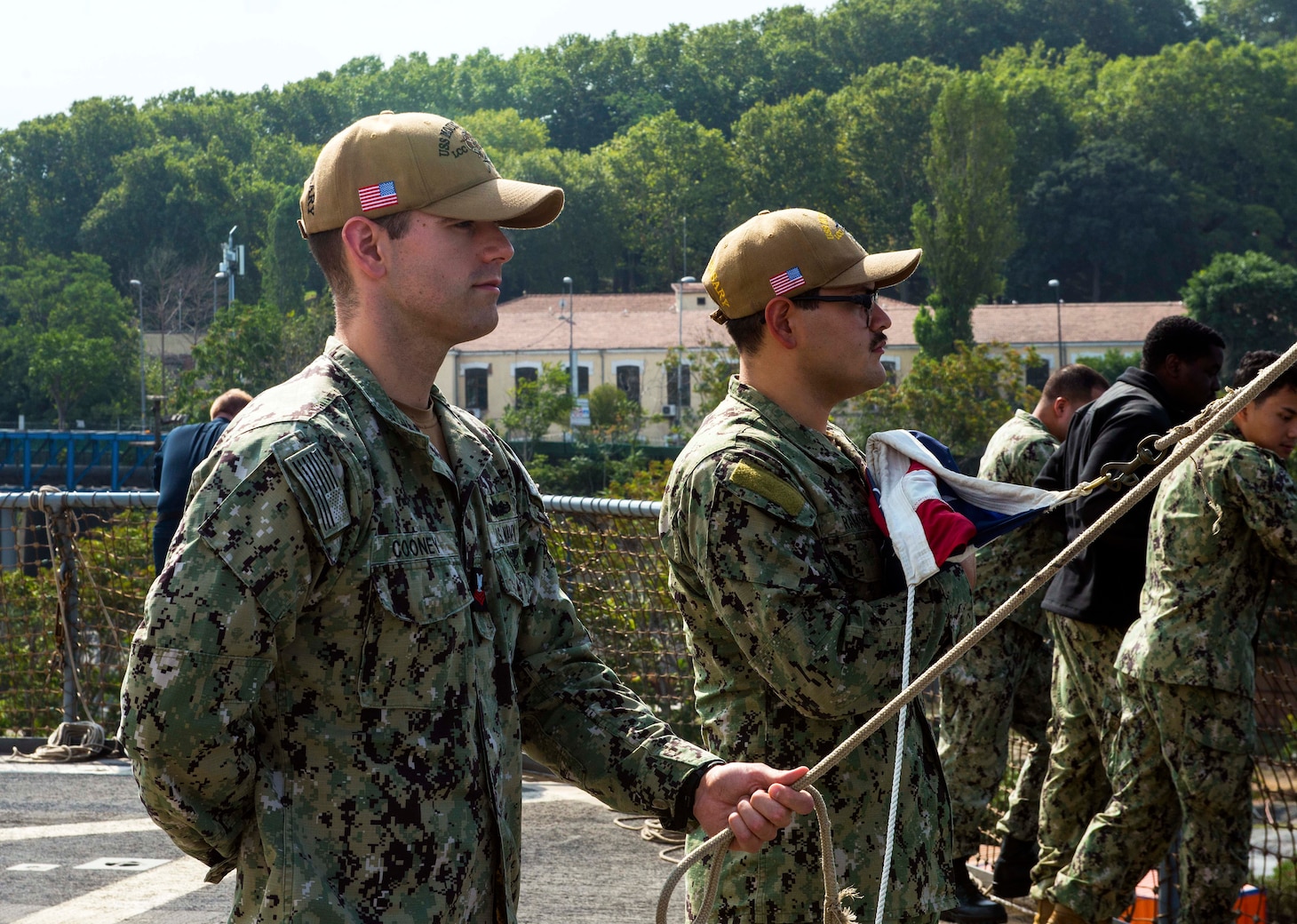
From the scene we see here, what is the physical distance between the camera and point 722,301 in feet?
10.6

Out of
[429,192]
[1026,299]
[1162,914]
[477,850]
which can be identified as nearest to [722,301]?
[429,192]

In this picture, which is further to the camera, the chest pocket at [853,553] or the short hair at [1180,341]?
the short hair at [1180,341]

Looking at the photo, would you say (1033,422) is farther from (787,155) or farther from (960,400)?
(787,155)

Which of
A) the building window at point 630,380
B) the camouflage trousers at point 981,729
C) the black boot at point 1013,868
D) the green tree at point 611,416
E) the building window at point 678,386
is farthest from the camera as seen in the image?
the building window at point 630,380

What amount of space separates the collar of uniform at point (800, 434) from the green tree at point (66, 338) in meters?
88.8

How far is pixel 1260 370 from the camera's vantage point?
4.78 meters

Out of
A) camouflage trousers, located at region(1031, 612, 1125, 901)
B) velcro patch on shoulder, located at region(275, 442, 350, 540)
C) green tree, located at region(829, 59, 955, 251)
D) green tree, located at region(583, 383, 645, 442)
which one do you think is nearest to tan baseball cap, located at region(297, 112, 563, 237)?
velcro patch on shoulder, located at region(275, 442, 350, 540)

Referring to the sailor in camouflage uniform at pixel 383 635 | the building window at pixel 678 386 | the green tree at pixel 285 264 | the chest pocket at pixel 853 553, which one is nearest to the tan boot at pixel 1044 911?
the chest pocket at pixel 853 553

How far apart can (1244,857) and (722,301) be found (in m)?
2.84

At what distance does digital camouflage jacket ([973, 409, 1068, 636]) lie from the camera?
6.08m

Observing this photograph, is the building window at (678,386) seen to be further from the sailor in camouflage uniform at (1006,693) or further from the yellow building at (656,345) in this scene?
the sailor in camouflage uniform at (1006,693)

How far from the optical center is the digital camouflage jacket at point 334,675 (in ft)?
6.66

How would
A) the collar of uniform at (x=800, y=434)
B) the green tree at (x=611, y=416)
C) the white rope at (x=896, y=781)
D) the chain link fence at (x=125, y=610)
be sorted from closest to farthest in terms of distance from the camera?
the white rope at (x=896, y=781) → the collar of uniform at (x=800, y=434) → the chain link fence at (x=125, y=610) → the green tree at (x=611, y=416)

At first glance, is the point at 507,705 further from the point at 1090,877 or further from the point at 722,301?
the point at 1090,877
